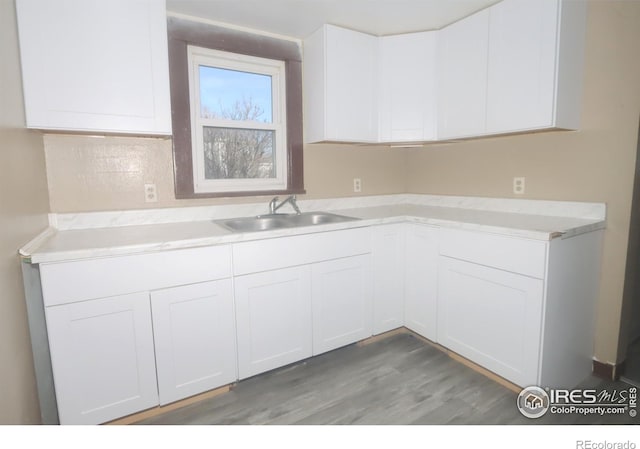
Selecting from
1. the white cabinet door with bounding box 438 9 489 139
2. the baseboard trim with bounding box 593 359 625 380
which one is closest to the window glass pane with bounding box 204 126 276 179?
the white cabinet door with bounding box 438 9 489 139

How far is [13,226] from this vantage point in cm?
122

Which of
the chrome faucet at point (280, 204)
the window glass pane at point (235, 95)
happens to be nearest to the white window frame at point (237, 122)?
the window glass pane at point (235, 95)

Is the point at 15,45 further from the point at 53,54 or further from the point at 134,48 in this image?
the point at 134,48

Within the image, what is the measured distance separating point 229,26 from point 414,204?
6.45 ft

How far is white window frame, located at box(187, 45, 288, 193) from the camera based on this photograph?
6.93ft

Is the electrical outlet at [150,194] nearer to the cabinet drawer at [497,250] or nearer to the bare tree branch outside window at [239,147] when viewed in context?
the bare tree branch outside window at [239,147]

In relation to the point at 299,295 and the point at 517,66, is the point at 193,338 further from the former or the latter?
the point at 517,66

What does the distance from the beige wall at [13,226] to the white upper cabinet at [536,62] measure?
231cm

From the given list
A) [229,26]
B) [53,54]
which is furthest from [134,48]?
[229,26]

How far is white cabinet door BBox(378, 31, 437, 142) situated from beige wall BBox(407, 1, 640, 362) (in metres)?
0.64

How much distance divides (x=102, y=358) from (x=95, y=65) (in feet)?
4.28

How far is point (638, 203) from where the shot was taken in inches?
68.5

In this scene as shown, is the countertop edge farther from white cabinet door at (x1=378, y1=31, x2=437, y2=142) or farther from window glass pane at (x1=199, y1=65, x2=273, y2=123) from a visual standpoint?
window glass pane at (x1=199, y1=65, x2=273, y2=123)

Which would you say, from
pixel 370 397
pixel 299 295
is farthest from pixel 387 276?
pixel 370 397
